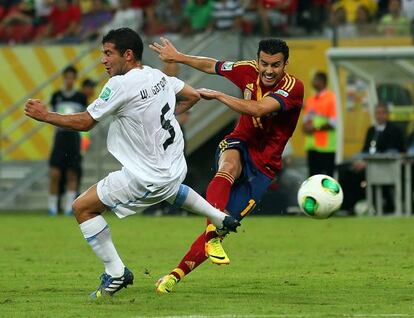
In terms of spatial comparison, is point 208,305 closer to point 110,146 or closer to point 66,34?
point 110,146

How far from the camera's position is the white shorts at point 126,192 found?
10266mm

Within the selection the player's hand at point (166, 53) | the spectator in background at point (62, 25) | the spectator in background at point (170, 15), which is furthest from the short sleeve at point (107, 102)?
the spectator in background at point (62, 25)

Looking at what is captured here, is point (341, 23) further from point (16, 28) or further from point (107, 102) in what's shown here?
point (107, 102)

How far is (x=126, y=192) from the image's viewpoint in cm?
1028

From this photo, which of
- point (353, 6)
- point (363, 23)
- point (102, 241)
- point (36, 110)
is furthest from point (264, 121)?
point (353, 6)

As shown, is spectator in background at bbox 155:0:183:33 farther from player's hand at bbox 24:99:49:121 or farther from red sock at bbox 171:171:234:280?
player's hand at bbox 24:99:49:121

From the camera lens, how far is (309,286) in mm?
11477

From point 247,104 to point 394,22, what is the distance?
547 inches

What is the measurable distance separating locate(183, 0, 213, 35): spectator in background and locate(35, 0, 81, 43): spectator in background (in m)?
A: 2.49

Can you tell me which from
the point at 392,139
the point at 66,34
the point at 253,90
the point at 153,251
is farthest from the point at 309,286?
the point at 66,34

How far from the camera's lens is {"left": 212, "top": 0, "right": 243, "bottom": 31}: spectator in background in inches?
990

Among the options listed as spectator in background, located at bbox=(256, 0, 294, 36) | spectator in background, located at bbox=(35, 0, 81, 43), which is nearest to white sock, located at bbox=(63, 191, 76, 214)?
spectator in background, located at bbox=(35, 0, 81, 43)

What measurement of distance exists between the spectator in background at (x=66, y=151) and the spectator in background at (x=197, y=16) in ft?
11.5

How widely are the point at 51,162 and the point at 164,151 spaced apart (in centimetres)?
1296
